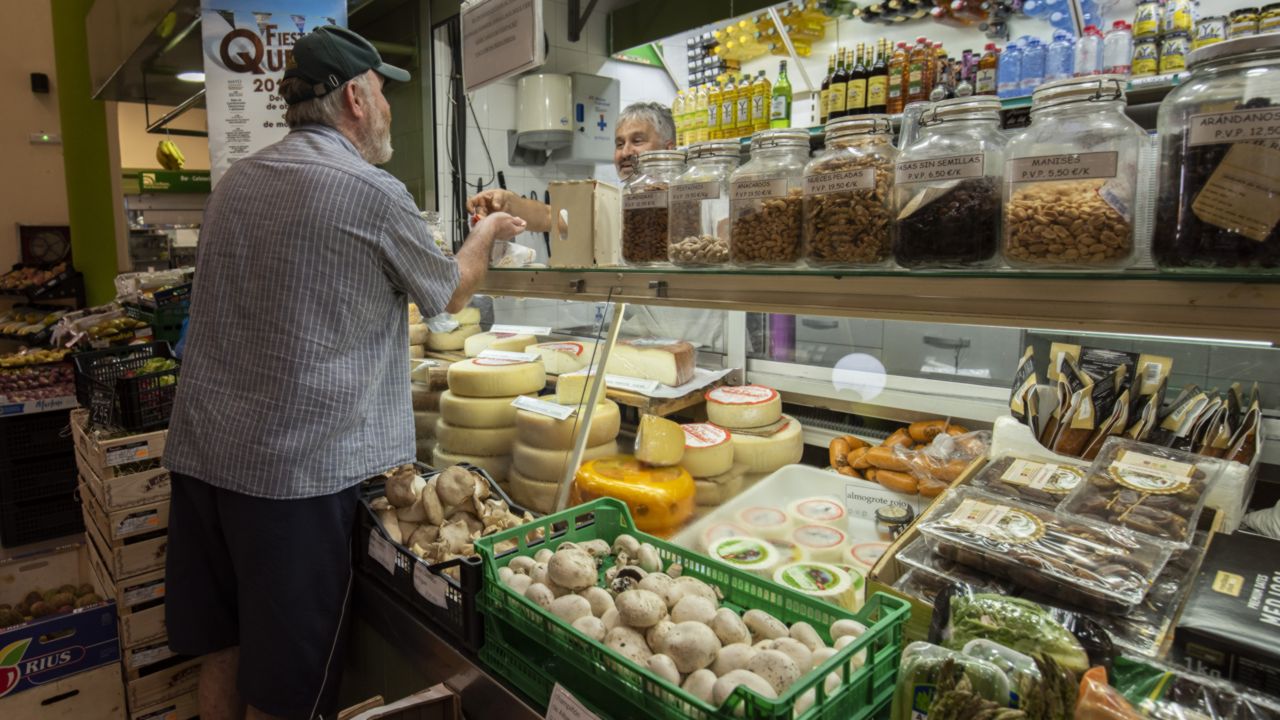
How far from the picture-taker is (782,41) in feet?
15.6

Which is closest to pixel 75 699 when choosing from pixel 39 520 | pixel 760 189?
pixel 39 520

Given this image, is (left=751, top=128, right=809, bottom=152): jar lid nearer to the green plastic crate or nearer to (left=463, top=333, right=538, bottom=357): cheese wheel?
the green plastic crate

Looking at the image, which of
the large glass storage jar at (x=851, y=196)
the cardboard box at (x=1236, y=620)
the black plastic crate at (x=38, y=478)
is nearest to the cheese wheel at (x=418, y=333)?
the large glass storage jar at (x=851, y=196)

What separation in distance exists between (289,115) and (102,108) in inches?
238

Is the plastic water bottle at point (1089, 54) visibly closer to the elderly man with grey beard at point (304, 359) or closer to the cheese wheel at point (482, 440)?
the elderly man with grey beard at point (304, 359)

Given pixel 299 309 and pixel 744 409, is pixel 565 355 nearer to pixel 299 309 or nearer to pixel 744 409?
pixel 744 409

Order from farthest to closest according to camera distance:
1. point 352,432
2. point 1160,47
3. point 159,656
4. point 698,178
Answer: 1. point 1160,47
2. point 159,656
3. point 352,432
4. point 698,178

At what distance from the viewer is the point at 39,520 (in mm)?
4379

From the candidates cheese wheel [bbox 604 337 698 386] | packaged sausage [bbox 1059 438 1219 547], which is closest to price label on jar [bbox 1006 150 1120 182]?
packaged sausage [bbox 1059 438 1219 547]

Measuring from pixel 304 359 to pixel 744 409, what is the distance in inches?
45.2

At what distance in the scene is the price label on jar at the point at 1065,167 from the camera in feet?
2.80

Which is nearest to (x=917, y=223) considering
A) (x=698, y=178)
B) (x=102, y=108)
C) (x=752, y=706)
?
(x=698, y=178)

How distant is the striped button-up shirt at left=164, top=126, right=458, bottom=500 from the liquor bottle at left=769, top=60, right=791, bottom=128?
3.07 metres

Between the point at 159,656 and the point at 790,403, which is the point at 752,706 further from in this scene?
the point at 159,656
